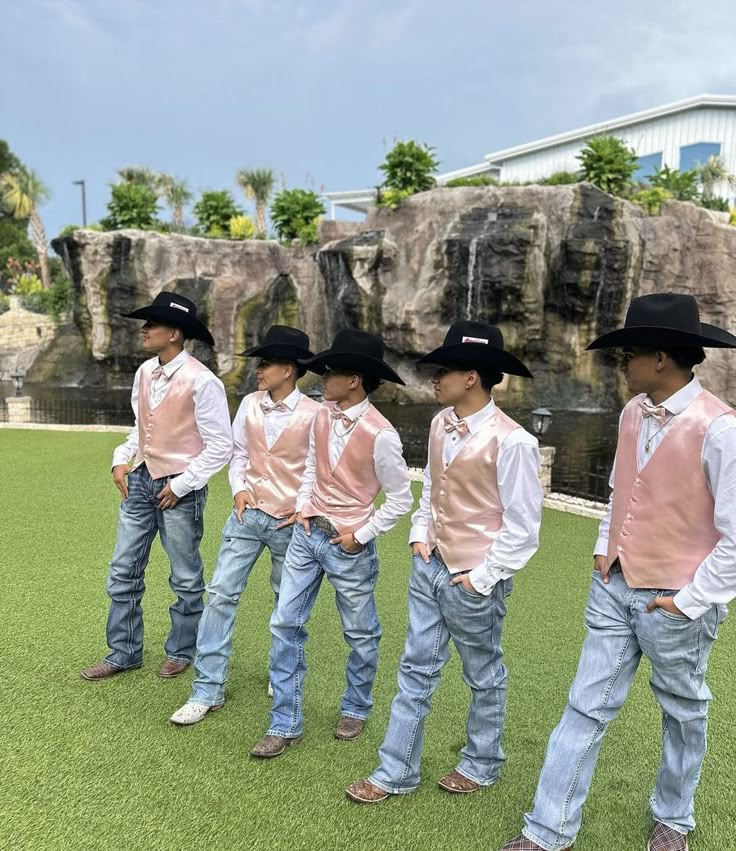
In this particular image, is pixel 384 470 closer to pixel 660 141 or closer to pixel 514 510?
pixel 514 510

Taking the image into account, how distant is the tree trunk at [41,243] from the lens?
41.5m

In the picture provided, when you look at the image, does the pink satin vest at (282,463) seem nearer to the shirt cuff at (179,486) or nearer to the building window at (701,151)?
the shirt cuff at (179,486)

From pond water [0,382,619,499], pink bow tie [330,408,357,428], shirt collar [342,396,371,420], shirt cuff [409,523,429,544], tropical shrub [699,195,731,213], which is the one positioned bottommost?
pond water [0,382,619,499]

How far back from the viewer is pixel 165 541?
12.6 ft

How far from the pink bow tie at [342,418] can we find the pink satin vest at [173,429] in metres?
0.91

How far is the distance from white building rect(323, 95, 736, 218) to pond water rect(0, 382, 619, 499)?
21877mm

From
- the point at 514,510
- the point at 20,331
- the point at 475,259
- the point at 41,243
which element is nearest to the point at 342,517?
the point at 514,510

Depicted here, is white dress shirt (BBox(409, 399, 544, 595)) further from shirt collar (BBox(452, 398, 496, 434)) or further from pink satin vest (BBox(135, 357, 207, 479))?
pink satin vest (BBox(135, 357, 207, 479))

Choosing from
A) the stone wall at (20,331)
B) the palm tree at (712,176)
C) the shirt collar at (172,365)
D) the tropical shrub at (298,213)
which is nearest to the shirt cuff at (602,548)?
the shirt collar at (172,365)

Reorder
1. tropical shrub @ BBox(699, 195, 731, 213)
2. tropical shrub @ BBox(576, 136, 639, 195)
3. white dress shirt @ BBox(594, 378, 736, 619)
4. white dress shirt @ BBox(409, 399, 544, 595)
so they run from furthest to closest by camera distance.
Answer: tropical shrub @ BBox(699, 195, 731, 213) → tropical shrub @ BBox(576, 136, 639, 195) → white dress shirt @ BBox(409, 399, 544, 595) → white dress shirt @ BBox(594, 378, 736, 619)

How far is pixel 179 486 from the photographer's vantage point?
12.0 feet

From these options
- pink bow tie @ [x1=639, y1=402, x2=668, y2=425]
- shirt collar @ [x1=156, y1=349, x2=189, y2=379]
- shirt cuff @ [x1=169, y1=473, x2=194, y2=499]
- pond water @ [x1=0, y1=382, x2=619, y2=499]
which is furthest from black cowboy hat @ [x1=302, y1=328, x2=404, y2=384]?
pond water @ [x1=0, y1=382, x2=619, y2=499]

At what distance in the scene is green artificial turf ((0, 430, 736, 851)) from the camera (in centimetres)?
273

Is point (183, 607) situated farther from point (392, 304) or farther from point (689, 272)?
point (689, 272)
